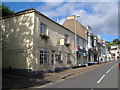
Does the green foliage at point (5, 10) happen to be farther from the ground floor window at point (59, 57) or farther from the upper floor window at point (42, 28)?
the ground floor window at point (59, 57)

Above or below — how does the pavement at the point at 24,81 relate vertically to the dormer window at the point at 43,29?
below

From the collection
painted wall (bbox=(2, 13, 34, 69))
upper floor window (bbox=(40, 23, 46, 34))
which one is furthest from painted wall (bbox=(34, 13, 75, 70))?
painted wall (bbox=(2, 13, 34, 69))

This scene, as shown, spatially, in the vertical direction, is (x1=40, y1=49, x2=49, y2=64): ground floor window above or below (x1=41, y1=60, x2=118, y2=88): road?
above

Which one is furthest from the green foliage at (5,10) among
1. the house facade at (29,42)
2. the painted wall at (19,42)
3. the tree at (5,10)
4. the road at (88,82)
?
the road at (88,82)

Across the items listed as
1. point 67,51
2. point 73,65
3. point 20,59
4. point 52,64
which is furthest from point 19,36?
point 73,65

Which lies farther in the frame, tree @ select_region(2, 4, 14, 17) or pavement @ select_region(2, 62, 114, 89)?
tree @ select_region(2, 4, 14, 17)

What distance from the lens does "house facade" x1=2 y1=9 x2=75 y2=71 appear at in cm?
1612

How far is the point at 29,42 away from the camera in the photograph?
16203 mm

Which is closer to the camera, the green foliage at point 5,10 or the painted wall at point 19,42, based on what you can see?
the painted wall at point 19,42

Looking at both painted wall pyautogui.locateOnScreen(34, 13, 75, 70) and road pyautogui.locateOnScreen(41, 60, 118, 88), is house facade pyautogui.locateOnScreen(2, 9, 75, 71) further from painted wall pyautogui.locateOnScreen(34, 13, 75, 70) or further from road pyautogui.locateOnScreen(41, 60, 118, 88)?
road pyautogui.locateOnScreen(41, 60, 118, 88)

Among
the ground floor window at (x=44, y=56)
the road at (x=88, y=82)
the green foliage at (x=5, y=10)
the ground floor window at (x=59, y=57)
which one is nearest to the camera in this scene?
the road at (x=88, y=82)

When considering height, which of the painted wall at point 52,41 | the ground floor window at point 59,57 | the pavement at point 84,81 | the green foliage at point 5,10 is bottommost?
the pavement at point 84,81

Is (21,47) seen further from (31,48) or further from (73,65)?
(73,65)

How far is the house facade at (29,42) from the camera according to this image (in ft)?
52.9
